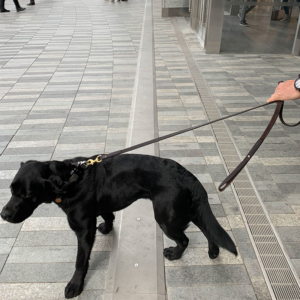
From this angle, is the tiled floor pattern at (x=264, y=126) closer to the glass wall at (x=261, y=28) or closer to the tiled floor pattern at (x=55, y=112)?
the glass wall at (x=261, y=28)

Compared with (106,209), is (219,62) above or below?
below

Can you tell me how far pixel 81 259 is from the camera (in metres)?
2.36

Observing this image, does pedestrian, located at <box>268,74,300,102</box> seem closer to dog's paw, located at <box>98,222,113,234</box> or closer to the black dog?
the black dog

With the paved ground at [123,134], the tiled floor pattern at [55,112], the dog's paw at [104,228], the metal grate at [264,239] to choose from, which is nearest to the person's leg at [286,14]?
the paved ground at [123,134]

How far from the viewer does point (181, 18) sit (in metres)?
14.2

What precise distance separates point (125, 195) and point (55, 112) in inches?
142

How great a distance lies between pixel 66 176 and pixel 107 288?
0.96m

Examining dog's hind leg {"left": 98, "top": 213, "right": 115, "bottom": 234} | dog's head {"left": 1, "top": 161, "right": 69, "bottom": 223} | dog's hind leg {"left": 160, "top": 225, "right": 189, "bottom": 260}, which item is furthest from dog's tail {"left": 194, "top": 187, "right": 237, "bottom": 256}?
dog's head {"left": 1, "top": 161, "right": 69, "bottom": 223}

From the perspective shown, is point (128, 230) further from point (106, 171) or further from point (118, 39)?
point (118, 39)

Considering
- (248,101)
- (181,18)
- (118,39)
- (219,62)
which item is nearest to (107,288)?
(248,101)

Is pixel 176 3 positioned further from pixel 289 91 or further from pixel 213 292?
pixel 213 292

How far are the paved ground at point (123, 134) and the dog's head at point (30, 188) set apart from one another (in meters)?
0.76

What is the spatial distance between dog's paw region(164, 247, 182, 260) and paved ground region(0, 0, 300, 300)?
7 cm

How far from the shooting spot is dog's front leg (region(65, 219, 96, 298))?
2311 millimetres
